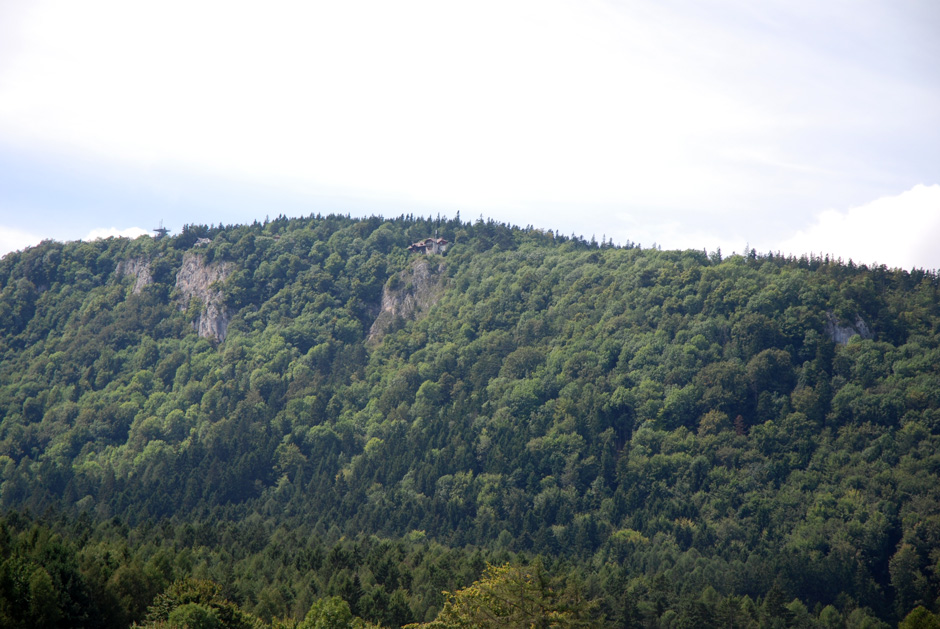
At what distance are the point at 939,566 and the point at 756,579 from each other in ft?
91.0

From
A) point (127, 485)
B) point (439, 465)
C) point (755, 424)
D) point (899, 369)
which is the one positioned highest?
→ point (899, 369)

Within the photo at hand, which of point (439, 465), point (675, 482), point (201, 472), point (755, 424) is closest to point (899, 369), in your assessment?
point (755, 424)

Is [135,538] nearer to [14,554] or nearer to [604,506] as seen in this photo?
[14,554]

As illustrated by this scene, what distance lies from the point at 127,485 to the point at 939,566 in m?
149

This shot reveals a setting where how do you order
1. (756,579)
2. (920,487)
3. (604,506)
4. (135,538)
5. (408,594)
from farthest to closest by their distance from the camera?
(604,506), (920,487), (756,579), (135,538), (408,594)

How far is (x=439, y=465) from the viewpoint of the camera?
190625 millimetres

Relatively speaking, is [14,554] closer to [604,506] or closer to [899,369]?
[604,506]

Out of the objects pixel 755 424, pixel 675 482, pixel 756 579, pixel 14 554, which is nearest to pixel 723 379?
pixel 755 424

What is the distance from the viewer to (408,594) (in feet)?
355

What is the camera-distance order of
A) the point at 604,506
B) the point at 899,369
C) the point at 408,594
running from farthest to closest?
the point at 899,369 < the point at 604,506 < the point at 408,594

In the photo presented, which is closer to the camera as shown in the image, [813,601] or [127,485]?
[813,601]

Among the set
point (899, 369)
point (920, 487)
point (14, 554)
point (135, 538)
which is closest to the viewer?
point (14, 554)

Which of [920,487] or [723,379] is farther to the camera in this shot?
[723,379]

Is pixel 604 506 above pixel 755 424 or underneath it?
underneath
